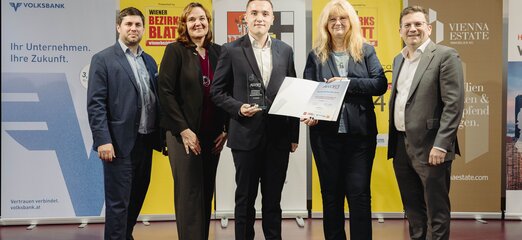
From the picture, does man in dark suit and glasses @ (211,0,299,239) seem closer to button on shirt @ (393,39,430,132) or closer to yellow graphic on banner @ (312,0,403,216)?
button on shirt @ (393,39,430,132)

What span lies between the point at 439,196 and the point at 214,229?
2.52 meters

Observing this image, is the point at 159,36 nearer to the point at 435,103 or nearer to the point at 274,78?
the point at 274,78

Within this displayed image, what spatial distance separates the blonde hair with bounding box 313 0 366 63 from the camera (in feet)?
11.4

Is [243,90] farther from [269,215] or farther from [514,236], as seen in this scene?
[514,236]

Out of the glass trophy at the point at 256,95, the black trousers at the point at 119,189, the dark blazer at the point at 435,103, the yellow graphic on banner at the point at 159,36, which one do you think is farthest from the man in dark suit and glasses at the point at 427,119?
the yellow graphic on banner at the point at 159,36

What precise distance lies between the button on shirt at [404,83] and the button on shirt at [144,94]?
5.45 ft

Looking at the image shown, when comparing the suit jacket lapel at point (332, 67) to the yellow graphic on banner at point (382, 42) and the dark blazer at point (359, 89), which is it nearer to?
the dark blazer at point (359, 89)

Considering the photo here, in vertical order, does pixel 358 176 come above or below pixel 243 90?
below

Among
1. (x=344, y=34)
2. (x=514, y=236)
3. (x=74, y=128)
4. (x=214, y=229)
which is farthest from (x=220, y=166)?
(x=514, y=236)

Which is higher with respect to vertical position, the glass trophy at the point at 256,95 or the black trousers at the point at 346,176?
the glass trophy at the point at 256,95

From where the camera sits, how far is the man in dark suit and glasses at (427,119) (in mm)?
3238

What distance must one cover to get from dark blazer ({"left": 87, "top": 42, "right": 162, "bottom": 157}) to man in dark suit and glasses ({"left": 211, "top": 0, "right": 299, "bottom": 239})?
58 cm

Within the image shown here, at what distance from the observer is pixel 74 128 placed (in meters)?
5.24

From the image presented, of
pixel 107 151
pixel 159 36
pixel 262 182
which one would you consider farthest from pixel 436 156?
pixel 159 36
